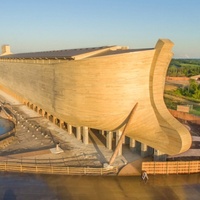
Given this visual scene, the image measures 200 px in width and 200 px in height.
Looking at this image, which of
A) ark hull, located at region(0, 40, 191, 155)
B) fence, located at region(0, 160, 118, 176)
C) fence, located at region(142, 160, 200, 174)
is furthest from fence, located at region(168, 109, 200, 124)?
fence, located at region(0, 160, 118, 176)

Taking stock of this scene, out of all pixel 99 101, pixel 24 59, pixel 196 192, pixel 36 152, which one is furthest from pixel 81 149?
pixel 24 59

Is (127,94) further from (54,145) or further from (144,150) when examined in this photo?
(54,145)

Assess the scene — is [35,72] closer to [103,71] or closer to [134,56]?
[103,71]

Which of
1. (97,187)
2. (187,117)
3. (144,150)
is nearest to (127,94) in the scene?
(144,150)

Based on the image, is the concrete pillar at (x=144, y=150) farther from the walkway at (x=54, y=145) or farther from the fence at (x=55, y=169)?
the fence at (x=55, y=169)

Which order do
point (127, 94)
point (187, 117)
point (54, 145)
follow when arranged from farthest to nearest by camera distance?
point (187, 117), point (54, 145), point (127, 94)
